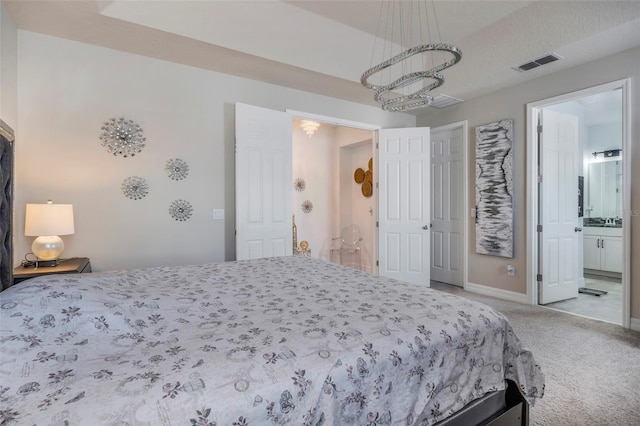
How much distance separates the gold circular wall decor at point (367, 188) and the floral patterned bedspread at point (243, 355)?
13.8ft

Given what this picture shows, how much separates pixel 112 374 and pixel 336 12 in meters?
3.65

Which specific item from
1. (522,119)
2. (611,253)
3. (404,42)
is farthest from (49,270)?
(611,253)

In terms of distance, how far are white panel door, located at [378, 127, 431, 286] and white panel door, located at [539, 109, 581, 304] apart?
1.41 meters

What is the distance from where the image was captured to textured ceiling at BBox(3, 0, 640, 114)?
2.67 meters

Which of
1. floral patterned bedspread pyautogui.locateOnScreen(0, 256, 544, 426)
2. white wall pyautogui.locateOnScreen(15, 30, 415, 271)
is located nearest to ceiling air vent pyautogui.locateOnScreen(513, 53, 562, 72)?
white wall pyautogui.locateOnScreen(15, 30, 415, 271)

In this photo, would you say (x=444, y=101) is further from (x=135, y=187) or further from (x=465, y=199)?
(x=135, y=187)

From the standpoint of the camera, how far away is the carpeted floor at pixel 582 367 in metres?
1.86

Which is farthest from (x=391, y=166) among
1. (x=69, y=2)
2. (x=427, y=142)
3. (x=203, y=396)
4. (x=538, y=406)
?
(x=203, y=396)

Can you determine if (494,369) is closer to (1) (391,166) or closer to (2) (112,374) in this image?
(2) (112,374)

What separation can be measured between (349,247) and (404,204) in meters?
1.76

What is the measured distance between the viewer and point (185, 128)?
3.41 metres

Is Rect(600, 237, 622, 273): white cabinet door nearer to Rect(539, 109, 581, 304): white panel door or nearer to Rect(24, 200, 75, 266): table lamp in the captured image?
Rect(539, 109, 581, 304): white panel door

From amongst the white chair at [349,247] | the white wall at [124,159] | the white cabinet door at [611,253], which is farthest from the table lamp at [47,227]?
the white cabinet door at [611,253]

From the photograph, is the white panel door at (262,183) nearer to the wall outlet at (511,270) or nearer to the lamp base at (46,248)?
the lamp base at (46,248)
